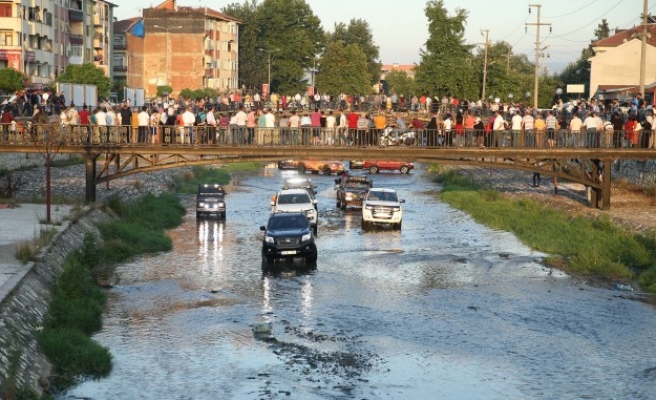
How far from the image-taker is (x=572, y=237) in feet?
156

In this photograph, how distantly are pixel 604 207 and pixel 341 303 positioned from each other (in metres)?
25.1

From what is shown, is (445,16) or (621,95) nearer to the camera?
(621,95)

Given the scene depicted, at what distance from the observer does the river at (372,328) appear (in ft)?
82.4

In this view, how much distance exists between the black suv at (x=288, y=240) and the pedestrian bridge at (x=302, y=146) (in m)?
11.7

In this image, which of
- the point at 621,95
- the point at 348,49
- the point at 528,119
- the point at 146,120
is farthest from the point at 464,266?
the point at 348,49

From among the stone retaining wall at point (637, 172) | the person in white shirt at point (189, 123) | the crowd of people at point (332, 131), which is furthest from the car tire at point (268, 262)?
the stone retaining wall at point (637, 172)

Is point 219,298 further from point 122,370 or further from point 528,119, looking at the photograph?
point 528,119

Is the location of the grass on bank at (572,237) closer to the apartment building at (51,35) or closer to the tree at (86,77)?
the tree at (86,77)

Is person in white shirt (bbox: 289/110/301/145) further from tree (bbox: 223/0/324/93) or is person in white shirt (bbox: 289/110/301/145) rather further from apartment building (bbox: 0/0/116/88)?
tree (bbox: 223/0/324/93)

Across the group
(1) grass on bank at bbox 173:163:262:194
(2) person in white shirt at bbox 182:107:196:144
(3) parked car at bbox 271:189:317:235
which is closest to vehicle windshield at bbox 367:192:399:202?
(3) parked car at bbox 271:189:317:235

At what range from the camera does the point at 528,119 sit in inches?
2087

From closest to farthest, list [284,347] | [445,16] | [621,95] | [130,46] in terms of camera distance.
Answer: [284,347]
[621,95]
[445,16]
[130,46]

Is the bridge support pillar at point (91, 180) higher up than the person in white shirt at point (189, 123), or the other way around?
the person in white shirt at point (189, 123)

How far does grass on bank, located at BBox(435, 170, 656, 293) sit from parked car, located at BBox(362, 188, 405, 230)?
213 inches
